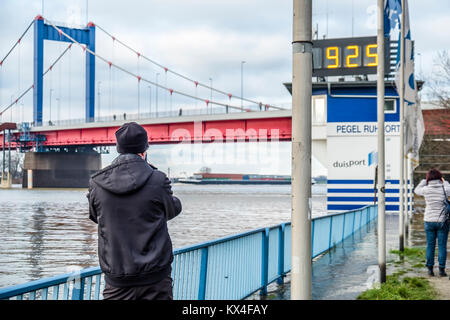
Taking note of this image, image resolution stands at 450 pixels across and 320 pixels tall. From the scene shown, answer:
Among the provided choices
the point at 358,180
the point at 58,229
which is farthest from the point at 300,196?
the point at 358,180

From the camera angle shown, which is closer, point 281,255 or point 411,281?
point 411,281

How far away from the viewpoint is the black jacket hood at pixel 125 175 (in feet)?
11.4

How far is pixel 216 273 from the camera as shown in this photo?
A: 627cm

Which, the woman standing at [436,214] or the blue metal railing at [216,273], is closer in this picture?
the blue metal railing at [216,273]

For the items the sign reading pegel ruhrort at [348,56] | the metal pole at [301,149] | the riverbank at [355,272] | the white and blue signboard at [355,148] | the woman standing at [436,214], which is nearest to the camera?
the metal pole at [301,149]

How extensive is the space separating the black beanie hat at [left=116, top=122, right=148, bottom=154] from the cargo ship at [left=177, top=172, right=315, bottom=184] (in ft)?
458

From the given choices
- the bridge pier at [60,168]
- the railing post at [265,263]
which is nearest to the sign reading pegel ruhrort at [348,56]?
the railing post at [265,263]

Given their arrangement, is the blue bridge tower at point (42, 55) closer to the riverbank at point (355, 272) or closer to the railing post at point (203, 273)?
the riverbank at point (355, 272)

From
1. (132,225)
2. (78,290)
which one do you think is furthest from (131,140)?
(78,290)

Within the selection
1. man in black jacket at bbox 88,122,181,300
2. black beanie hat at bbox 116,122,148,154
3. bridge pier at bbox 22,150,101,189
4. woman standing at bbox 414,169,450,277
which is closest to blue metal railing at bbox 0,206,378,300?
man in black jacket at bbox 88,122,181,300

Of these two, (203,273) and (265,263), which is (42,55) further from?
(203,273)

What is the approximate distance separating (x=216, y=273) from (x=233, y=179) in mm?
150168

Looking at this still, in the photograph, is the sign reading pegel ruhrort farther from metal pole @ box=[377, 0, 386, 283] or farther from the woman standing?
the woman standing
